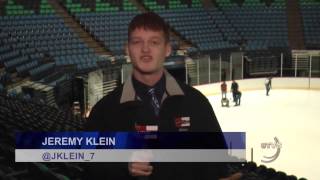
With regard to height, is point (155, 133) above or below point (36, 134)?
above

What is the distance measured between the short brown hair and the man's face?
0.5 inches

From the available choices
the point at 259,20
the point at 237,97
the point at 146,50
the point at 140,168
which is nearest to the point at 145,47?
the point at 146,50

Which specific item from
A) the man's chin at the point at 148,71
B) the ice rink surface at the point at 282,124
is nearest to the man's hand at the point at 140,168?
the man's chin at the point at 148,71

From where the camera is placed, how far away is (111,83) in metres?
11.7

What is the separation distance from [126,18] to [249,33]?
4661 millimetres

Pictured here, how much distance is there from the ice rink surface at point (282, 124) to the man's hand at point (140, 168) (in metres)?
5.64

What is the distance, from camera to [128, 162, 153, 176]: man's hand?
193cm

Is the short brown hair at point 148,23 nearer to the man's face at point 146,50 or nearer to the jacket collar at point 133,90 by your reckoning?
the man's face at point 146,50

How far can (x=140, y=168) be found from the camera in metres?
1.93

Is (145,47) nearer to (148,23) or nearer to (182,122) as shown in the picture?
(148,23)

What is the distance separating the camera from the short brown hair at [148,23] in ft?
6.50

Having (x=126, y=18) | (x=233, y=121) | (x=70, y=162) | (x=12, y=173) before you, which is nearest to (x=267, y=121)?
(x=233, y=121)

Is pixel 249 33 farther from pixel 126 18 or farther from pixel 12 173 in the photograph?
pixel 12 173

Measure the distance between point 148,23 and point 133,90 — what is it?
30 centimetres
